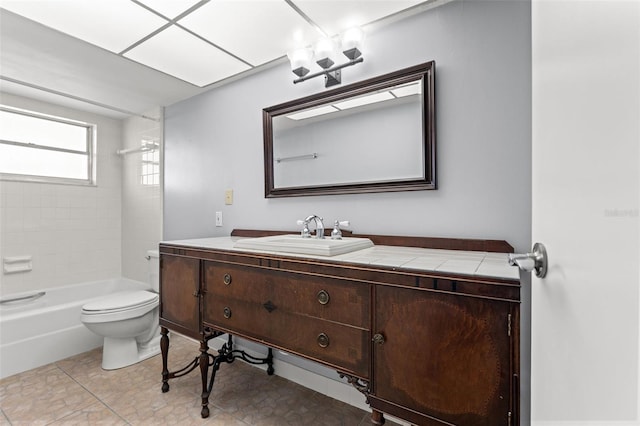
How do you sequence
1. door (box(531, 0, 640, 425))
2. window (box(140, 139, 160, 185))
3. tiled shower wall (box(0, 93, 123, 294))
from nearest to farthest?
door (box(531, 0, 640, 425)) → tiled shower wall (box(0, 93, 123, 294)) → window (box(140, 139, 160, 185))

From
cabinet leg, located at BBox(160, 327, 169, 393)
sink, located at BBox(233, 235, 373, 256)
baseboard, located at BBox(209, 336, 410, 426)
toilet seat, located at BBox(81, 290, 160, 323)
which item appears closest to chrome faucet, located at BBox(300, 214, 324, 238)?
sink, located at BBox(233, 235, 373, 256)

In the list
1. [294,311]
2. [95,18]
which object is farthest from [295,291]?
[95,18]

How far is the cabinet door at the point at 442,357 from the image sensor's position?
0.84 m

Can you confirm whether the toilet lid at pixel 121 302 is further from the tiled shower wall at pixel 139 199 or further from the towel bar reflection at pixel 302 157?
the towel bar reflection at pixel 302 157

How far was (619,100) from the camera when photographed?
0.29 meters

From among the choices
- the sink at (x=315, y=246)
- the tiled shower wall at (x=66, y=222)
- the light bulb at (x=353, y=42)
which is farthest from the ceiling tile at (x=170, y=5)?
the tiled shower wall at (x=66, y=222)

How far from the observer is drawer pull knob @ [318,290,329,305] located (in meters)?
1.14

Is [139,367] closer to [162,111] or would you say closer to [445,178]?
[162,111]

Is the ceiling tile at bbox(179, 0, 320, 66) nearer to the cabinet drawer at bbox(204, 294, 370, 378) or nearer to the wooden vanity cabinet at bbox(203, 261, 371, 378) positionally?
the wooden vanity cabinet at bbox(203, 261, 371, 378)

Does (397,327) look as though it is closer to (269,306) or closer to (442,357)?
(442,357)

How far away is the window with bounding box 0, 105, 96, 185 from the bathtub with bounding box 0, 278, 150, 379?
113 cm

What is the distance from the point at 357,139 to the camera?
1.68 m

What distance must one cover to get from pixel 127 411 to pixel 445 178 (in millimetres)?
2096

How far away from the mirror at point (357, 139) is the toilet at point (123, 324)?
4.18 feet
